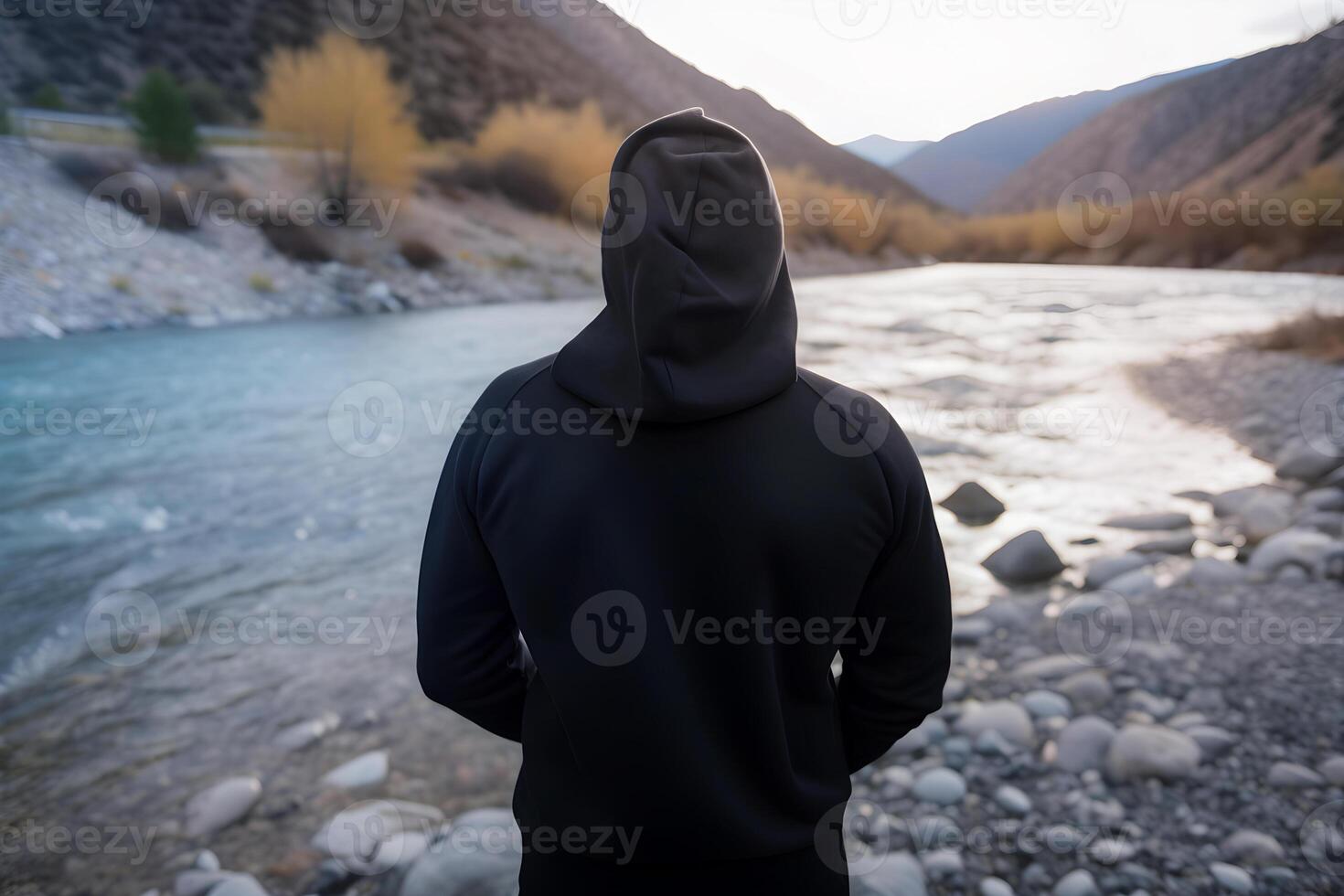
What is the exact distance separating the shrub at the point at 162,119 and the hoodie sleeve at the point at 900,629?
17865 mm

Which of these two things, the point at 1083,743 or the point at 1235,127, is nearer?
the point at 1083,743

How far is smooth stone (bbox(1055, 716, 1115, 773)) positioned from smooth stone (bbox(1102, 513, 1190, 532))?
231 centimetres

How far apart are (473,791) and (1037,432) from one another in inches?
236

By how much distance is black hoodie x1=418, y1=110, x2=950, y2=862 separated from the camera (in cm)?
81

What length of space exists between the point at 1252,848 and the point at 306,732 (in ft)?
9.89

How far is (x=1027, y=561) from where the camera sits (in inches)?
147

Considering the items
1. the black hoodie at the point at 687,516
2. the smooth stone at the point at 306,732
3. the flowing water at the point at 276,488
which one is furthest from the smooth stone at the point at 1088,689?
the smooth stone at the point at 306,732

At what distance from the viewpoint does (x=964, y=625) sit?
319 centimetres

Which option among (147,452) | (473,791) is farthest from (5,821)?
(147,452)

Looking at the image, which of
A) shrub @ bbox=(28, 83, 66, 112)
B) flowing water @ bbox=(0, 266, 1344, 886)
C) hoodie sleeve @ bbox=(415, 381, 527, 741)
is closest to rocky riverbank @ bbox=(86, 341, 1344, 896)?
flowing water @ bbox=(0, 266, 1344, 886)

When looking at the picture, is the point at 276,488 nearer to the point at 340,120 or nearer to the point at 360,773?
the point at 360,773

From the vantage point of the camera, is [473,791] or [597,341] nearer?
[597,341]

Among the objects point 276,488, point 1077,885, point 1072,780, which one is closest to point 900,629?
point 1077,885

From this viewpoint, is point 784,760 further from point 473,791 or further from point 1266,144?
point 1266,144
